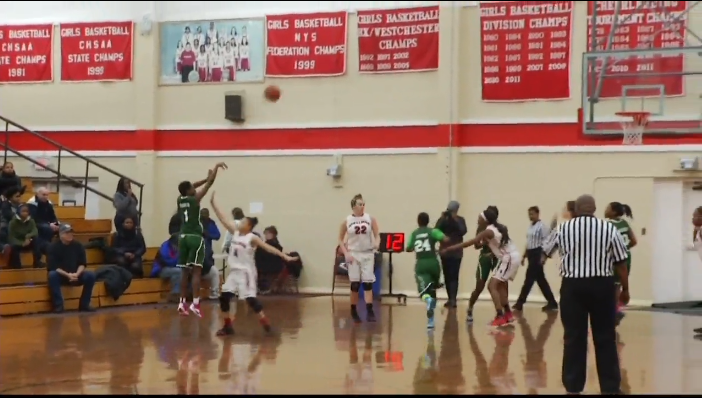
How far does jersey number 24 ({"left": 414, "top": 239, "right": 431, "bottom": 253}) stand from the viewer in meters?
16.6

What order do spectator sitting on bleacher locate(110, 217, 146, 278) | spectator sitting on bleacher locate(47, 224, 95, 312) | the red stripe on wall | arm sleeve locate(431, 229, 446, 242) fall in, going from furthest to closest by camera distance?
the red stripe on wall < spectator sitting on bleacher locate(110, 217, 146, 278) < spectator sitting on bleacher locate(47, 224, 95, 312) < arm sleeve locate(431, 229, 446, 242)

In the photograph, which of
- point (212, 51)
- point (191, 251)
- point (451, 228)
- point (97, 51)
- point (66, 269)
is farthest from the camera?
point (97, 51)

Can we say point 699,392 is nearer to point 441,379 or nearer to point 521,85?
point 441,379

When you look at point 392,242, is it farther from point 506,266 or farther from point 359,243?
point 506,266

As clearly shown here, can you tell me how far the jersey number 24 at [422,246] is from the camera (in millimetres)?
16609

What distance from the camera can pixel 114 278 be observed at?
19969mm

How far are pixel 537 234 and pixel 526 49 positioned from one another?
4408mm

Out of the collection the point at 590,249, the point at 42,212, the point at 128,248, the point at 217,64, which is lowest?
the point at 128,248

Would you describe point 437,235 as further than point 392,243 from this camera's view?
No

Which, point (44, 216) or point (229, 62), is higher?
point (229, 62)

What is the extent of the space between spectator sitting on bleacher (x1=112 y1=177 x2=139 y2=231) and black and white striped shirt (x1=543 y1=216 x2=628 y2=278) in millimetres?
12662

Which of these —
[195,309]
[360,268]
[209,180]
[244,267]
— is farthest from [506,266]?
[195,309]

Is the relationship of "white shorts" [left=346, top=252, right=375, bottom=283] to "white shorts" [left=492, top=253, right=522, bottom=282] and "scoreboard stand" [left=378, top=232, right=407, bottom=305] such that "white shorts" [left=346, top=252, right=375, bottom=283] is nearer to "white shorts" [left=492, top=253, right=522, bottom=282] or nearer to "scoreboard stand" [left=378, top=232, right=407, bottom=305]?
"white shorts" [left=492, top=253, right=522, bottom=282]

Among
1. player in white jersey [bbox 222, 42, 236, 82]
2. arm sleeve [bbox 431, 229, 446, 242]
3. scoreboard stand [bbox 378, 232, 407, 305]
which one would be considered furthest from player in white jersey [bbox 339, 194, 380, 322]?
player in white jersey [bbox 222, 42, 236, 82]
